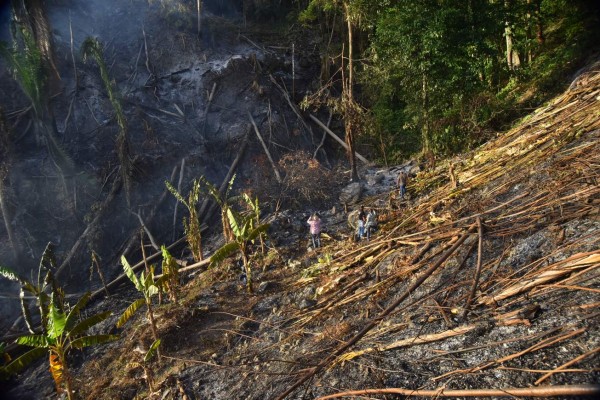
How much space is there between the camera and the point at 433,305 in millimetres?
3652

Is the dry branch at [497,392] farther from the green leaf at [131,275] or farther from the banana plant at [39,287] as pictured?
the banana plant at [39,287]

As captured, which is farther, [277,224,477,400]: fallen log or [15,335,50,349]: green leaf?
[15,335,50,349]: green leaf

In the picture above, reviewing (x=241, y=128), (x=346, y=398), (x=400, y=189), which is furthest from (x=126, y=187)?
(x=346, y=398)

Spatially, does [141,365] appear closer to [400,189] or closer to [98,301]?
[98,301]

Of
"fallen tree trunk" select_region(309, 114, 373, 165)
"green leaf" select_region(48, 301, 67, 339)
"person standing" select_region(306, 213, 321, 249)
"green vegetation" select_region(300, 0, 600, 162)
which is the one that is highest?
"green vegetation" select_region(300, 0, 600, 162)

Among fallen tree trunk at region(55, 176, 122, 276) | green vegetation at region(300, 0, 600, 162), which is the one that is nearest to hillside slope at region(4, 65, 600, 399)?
green vegetation at region(300, 0, 600, 162)

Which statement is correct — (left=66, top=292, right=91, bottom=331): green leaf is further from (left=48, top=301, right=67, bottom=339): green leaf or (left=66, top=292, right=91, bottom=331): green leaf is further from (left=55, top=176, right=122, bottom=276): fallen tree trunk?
(left=55, top=176, right=122, bottom=276): fallen tree trunk

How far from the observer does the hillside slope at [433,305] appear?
8.94 ft

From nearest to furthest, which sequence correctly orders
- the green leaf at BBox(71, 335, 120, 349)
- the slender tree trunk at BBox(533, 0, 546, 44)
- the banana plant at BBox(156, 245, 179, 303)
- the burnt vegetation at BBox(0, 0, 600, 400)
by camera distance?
the burnt vegetation at BBox(0, 0, 600, 400)
the green leaf at BBox(71, 335, 120, 349)
the banana plant at BBox(156, 245, 179, 303)
the slender tree trunk at BBox(533, 0, 546, 44)

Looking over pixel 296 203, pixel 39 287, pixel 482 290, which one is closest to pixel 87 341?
pixel 39 287

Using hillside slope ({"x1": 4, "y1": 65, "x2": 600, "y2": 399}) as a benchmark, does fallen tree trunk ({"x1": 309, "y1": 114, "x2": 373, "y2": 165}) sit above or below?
above

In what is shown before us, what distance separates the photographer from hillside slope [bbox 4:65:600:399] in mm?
2725

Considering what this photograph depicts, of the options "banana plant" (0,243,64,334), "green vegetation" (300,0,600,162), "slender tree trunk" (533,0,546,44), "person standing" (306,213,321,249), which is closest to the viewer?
"banana plant" (0,243,64,334)

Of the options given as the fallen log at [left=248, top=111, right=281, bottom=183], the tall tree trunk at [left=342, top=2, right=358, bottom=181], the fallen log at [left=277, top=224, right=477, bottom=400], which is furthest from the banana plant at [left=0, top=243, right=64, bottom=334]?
the tall tree trunk at [left=342, top=2, right=358, bottom=181]
